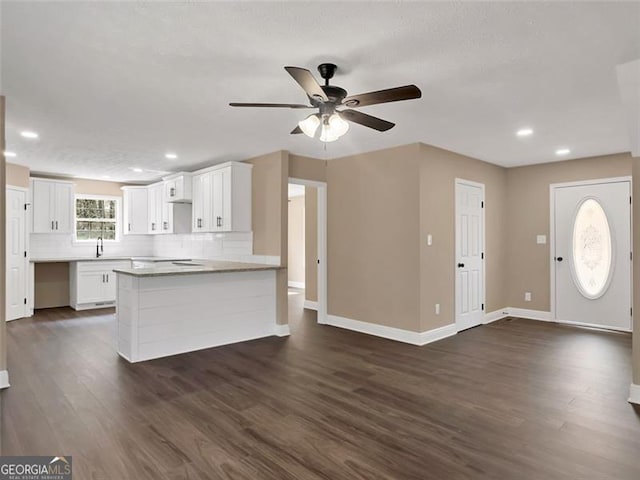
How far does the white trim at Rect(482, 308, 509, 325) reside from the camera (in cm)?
600

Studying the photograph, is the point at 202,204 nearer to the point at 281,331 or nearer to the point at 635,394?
the point at 281,331

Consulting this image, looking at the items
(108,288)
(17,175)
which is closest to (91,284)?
(108,288)

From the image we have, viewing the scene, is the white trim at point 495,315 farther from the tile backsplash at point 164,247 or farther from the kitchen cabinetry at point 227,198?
the kitchen cabinetry at point 227,198

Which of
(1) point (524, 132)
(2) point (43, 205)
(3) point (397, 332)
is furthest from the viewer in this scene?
(2) point (43, 205)

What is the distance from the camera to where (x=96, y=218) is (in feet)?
26.0

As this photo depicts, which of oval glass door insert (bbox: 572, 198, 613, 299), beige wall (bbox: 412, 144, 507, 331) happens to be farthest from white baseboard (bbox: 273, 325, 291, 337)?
oval glass door insert (bbox: 572, 198, 613, 299)

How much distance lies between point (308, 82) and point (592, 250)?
5453 mm

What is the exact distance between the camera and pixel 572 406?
9.77 feet

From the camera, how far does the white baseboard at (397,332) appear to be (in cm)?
476

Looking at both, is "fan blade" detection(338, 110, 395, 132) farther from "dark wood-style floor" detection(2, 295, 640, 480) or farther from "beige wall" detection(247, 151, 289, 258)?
"beige wall" detection(247, 151, 289, 258)

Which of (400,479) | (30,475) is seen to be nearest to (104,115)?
(30,475)

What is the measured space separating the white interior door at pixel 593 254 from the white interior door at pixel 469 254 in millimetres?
1250

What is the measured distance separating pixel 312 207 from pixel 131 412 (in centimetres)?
479

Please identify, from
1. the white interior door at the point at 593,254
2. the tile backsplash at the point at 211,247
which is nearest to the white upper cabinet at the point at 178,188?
the tile backsplash at the point at 211,247
